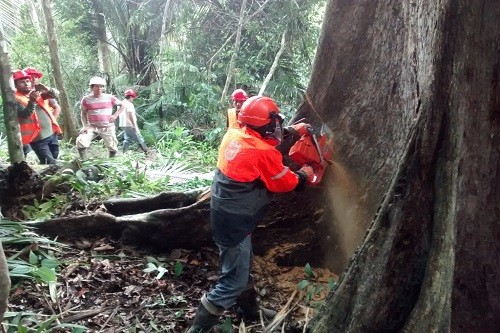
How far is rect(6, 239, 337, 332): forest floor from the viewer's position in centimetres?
347

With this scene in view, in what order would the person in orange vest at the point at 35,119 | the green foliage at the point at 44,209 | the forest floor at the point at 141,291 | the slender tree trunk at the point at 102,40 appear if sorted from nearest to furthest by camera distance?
the forest floor at the point at 141,291, the green foliage at the point at 44,209, the person in orange vest at the point at 35,119, the slender tree trunk at the point at 102,40

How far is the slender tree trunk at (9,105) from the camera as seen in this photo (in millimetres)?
4793

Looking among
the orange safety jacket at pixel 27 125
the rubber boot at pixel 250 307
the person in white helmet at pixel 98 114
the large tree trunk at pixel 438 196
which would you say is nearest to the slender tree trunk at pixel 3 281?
the large tree trunk at pixel 438 196

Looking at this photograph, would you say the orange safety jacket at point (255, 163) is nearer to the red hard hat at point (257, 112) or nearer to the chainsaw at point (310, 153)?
the red hard hat at point (257, 112)

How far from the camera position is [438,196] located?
2.40m

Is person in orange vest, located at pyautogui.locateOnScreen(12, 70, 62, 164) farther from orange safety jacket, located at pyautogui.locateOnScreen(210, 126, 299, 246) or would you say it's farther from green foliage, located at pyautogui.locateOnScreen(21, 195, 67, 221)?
orange safety jacket, located at pyautogui.locateOnScreen(210, 126, 299, 246)

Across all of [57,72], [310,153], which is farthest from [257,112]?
[57,72]

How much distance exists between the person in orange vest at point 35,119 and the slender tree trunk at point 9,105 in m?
1.38

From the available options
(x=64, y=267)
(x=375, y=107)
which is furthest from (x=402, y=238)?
(x=64, y=267)

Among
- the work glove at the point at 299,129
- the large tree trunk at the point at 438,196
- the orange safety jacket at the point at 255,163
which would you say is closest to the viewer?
the large tree trunk at the point at 438,196

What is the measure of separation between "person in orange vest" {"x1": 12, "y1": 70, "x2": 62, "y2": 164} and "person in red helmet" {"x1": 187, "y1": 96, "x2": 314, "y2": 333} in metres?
3.88

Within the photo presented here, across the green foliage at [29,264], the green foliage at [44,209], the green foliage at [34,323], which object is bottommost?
the green foliage at [34,323]

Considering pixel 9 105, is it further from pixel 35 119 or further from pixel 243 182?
pixel 243 182

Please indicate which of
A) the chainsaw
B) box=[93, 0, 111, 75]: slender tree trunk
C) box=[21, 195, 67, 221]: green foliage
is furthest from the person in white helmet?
box=[93, 0, 111, 75]: slender tree trunk
